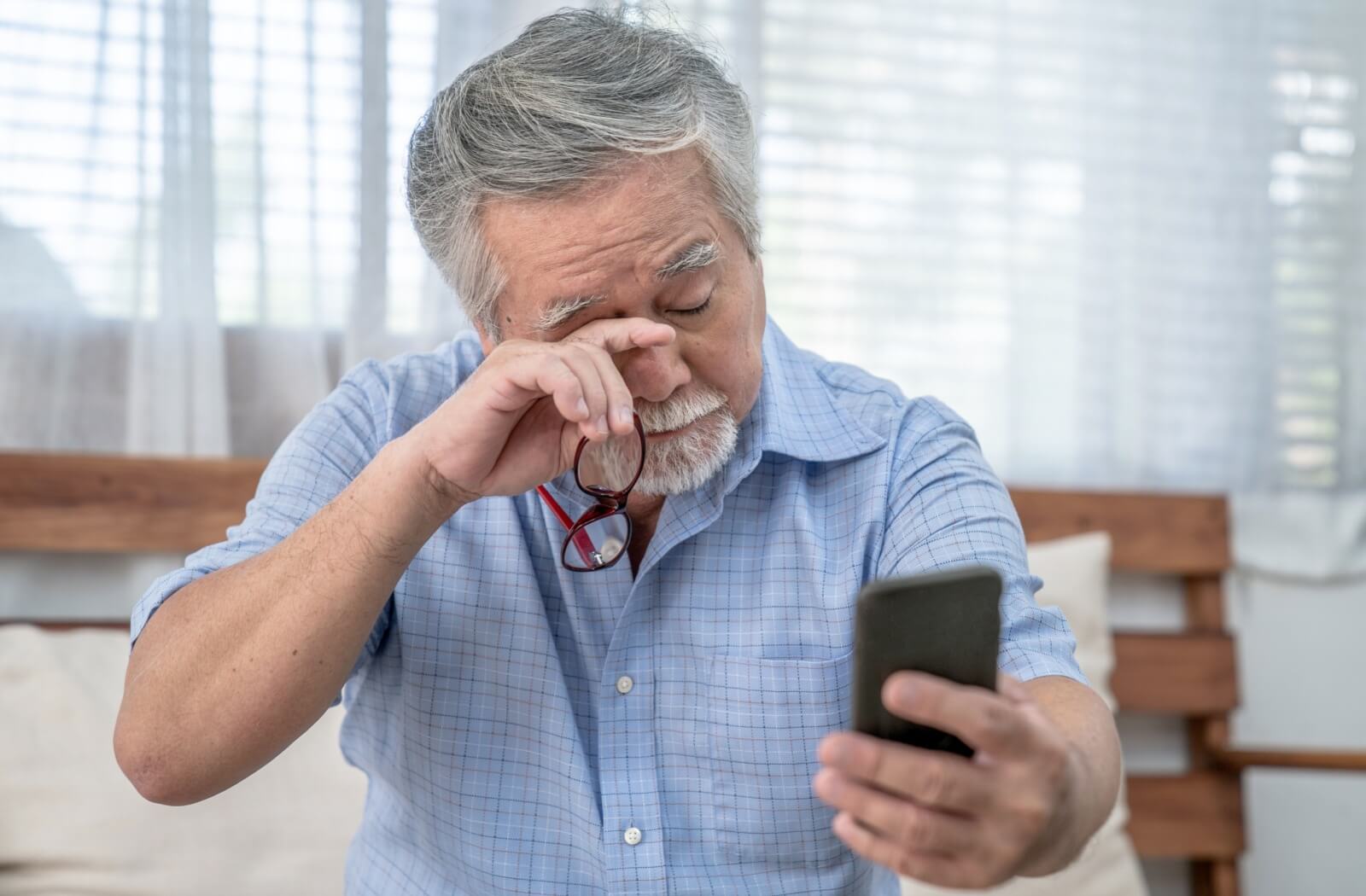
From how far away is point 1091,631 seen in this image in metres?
1.98

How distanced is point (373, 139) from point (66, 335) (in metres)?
0.55

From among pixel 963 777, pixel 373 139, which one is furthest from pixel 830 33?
pixel 963 777

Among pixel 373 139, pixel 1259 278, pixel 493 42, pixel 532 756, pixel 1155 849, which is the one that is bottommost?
pixel 1155 849

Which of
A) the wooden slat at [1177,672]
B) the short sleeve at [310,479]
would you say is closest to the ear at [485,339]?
the short sleeve at [310,479]

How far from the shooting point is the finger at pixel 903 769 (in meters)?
0.64

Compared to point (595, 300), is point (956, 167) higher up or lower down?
higher up

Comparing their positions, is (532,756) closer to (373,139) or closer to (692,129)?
(692,129)

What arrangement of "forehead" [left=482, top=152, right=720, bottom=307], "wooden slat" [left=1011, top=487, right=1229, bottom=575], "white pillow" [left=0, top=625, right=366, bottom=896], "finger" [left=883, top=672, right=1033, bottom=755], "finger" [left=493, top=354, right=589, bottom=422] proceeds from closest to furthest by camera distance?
"finger" [left=883, top=672, right=1033, bottom=755] → "finger" [left=493, top=354, right=589, bottom=422] → "forehead" [left=482, top=152, right=720, bottom=307] → "white pillow" [left=0, top=625, right=366, bottom=896] → "wooden slat" [left=1011, top=487, right=1229, bottom=575]

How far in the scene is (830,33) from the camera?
7.00 ft

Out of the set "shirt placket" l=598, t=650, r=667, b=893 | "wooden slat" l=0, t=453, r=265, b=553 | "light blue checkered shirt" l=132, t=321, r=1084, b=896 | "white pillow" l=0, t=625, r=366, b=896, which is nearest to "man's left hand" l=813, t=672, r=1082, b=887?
"light blue checkered shirt" l=132, t=321, r=1084, b=896

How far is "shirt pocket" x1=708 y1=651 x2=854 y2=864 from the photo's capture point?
3.62 ft

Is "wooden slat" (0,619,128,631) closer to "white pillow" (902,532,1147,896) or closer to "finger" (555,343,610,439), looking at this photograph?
"finger" (555,343,610,439)

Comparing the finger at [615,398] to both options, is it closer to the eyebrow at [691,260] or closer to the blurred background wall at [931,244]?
the eyebrow at [691,260]

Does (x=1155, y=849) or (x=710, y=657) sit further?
(x=1155, y=849)
